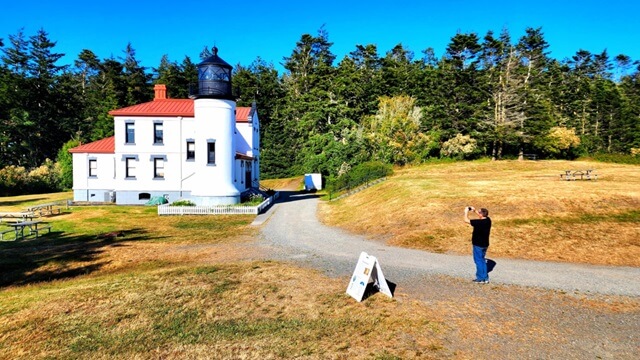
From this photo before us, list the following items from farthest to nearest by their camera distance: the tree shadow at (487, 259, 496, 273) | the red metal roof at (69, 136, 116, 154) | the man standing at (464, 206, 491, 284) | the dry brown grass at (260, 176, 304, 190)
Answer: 1. the dry brown grass at (260, 176, 304, 190)
2. the red metal roof at (69, 136, 116, 154)
3. the tree shadow at (487, 259, 496, 273)
4. the man standing at (464, 206, 491, 284)

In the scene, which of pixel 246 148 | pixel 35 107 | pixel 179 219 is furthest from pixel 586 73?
pixel 35 107

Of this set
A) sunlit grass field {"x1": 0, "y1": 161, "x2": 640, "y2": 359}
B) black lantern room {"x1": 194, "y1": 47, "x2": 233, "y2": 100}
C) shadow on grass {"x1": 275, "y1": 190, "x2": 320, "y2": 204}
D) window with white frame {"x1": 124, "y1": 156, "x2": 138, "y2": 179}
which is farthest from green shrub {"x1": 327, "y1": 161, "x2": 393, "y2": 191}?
window with white frame {"x1": 124, "y1": 156, "x2": 138, "y2": 179}

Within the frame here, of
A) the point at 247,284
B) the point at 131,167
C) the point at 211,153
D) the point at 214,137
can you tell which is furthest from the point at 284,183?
the point at 247,284

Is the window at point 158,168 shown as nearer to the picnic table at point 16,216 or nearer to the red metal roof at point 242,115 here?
the red metal roof at point 242,115

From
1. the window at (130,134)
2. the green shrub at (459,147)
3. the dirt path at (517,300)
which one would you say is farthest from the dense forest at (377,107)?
the dirt path at (517,300)

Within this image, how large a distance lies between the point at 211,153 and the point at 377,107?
1484 inches

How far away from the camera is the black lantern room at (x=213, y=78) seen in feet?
89.6

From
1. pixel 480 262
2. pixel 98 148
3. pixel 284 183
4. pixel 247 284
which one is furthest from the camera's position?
pixel 284 183

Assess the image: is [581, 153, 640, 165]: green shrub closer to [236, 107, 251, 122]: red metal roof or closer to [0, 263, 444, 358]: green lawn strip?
[236, 107, 251, 122]: red metal roof

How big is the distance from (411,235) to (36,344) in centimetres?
1399

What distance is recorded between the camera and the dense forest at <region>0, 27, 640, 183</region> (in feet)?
168

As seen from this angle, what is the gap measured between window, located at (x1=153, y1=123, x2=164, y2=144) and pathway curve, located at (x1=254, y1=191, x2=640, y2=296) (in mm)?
19581

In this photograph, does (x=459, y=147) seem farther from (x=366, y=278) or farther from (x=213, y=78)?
(x=366, y=278)

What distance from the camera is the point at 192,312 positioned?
8.56 metres
